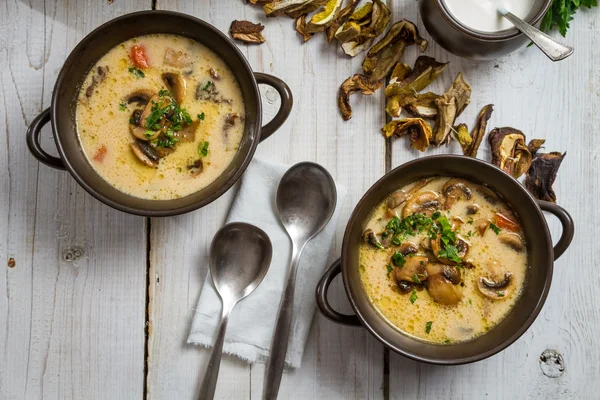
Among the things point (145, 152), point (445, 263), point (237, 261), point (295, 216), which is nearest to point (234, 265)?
point (237, 261)

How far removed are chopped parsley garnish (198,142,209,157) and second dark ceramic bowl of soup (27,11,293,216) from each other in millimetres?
93

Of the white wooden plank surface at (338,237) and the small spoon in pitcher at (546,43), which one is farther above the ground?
the small spoon in pitcher at (546,43)

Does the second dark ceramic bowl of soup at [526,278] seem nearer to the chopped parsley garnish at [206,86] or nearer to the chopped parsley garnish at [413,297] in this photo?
the chopped parsley garnish at [413,297]

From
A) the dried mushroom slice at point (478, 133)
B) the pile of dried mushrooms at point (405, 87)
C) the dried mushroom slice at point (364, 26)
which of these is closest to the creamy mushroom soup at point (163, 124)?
the pile of dried mushrooms at point (405, 87)

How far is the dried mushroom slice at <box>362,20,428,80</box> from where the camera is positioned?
8.30 feet

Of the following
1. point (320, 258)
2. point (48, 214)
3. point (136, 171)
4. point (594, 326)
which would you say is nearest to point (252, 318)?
point (320, 258)

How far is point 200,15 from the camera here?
2568 millimetres

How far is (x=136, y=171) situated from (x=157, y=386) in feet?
2.63

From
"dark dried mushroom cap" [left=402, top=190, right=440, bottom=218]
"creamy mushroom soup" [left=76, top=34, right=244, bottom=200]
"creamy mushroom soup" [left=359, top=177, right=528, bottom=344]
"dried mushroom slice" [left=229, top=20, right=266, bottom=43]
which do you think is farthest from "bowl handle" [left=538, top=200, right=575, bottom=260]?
"dried mushroom slice" [left=229, top=20, right=266, bottom=43]

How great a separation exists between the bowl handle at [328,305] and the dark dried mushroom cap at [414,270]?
0.21 m

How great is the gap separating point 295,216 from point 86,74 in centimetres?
87

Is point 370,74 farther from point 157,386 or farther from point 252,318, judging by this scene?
point 157,386

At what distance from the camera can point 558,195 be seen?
2.57m

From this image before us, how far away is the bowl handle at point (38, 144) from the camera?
7.43 feet
